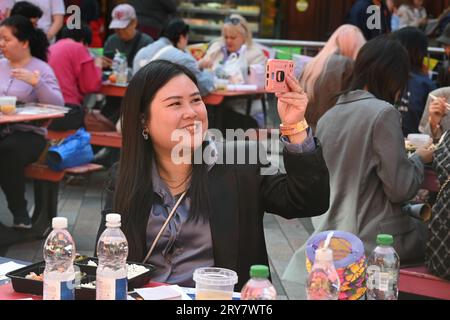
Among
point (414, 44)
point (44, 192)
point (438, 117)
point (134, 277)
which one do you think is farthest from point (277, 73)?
point (44, 192)

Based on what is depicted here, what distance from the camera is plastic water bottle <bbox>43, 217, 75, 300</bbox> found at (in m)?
2.63

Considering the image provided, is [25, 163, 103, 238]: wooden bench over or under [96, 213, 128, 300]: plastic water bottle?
under

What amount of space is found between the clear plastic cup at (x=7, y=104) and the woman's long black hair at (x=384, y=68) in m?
2.83

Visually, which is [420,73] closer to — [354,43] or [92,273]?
[354,43]

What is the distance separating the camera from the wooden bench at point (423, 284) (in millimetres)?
4484

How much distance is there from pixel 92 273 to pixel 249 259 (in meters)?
0.70

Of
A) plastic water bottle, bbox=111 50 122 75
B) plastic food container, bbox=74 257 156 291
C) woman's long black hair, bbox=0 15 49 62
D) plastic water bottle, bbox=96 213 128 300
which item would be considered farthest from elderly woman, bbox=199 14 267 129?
plastic water bottle, bbox=96 213 128 300

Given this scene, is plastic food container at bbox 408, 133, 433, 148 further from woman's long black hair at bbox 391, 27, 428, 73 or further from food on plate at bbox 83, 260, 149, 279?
food on plate at bbox 83, 260, 149, 279

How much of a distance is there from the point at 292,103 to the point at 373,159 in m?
1.64

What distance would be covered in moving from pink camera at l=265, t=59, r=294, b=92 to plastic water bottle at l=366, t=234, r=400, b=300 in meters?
0.64

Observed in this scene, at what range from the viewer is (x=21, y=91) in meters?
7.01

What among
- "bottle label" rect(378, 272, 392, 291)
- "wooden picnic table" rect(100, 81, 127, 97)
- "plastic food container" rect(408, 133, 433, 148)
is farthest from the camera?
"wooden picnic table" rect(100, 81, 127, 97)

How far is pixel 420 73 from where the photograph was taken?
7051 millimetres
